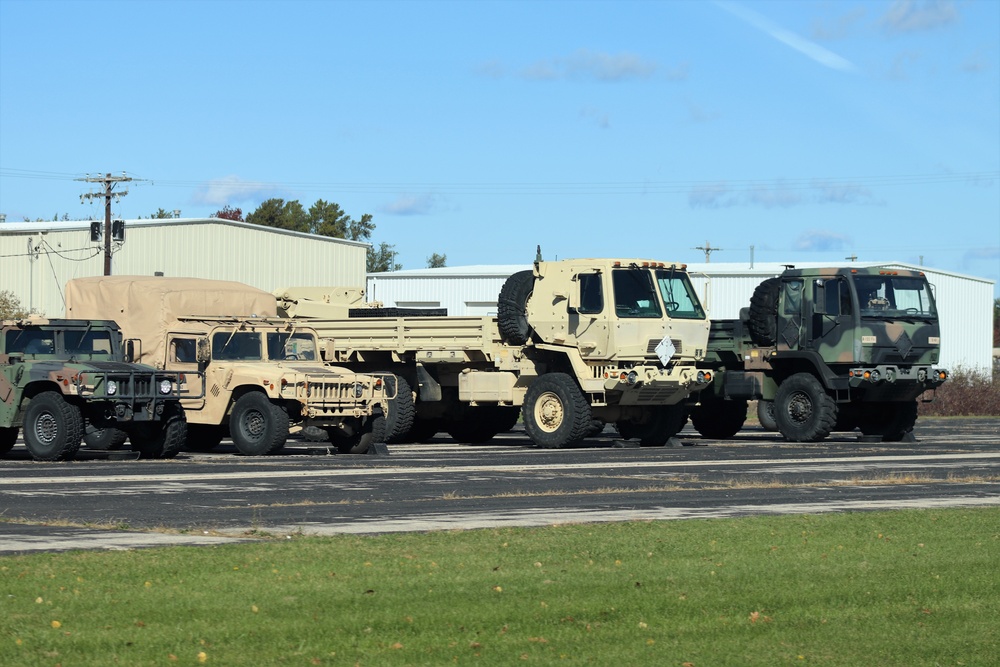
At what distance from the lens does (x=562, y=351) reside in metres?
27.2

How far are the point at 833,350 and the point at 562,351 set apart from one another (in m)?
5.39

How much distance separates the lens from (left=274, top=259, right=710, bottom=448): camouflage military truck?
26.9 metres

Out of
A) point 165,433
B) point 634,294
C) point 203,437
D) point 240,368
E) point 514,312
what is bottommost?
point 203,437

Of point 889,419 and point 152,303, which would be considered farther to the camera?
point 889,419

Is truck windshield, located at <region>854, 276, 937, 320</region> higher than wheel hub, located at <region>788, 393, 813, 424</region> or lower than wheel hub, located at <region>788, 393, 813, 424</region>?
higher

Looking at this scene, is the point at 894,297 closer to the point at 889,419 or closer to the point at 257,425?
the point at 889,419

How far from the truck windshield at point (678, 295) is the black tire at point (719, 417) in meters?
4.28

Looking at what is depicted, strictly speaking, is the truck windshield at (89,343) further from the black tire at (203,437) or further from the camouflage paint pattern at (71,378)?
the black tire at (203,437)

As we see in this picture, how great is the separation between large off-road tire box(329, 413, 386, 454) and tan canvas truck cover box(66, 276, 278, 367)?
3059mm

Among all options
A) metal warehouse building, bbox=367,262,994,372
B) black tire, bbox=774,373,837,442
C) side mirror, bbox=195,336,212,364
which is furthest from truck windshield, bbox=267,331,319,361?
metal warehouse building, bbox=367,262,994,372

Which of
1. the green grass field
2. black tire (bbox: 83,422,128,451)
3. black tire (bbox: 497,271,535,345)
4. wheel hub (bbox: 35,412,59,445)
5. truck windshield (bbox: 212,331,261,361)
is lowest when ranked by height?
the green grass field

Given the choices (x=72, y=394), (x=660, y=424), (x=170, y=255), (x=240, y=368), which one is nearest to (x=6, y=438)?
(x=72, y=394)

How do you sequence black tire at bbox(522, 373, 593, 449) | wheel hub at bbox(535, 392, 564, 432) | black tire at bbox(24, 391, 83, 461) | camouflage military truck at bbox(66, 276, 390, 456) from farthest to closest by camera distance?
wheel hub at bbox(535, 392, 564, 432), black tire at bbox(522, 373, 593, 449), camouflage military truck at bbox(66, 276, 390, 456), black tire at bbox(24, 391, 83, 461)

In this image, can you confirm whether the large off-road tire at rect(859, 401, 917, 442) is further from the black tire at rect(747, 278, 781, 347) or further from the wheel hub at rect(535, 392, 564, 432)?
the wheel hub at rect(535, 392, 564, 432)
